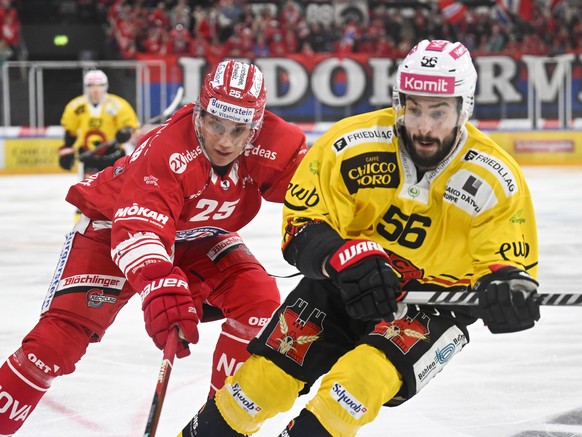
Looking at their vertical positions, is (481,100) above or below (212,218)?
below

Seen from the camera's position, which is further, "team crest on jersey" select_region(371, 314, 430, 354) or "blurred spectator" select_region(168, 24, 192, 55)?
"blurred spectator" select_region(168, 24, 192, 55)

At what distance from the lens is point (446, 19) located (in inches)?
651

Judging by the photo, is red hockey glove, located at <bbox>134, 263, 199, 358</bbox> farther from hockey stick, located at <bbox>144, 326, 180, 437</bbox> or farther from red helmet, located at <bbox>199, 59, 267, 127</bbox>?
red helmet, located at <bbox>199, 59, 267, 127</bbox>

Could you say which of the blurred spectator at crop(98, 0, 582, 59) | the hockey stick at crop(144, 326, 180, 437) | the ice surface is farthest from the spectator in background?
the hockey stick at crop(144, 326, 180, 437)

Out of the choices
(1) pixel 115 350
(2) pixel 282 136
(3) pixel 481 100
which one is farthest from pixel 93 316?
(3) pixel 481 100

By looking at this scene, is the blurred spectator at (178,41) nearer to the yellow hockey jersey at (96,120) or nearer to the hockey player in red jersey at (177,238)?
the yellow hockey jersey at (96,120)

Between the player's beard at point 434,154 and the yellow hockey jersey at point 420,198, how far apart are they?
0.03 m

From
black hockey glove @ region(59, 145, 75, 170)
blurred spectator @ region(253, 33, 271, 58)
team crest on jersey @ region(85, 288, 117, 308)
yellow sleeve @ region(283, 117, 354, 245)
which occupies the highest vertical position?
yellow sleeve @ region(283, 117, 354, 245)

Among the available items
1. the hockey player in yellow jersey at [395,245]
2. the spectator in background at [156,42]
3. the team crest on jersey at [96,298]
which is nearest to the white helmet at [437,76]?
the hockey player in yellow jersey at [395,245]

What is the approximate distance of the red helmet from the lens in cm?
319

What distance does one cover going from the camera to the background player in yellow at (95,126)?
960 centimetres

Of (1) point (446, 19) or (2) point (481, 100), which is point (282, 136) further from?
(1) point (446, 19)

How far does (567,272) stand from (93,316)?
367cm

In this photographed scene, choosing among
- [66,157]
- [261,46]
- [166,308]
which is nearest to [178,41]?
[261,46]
